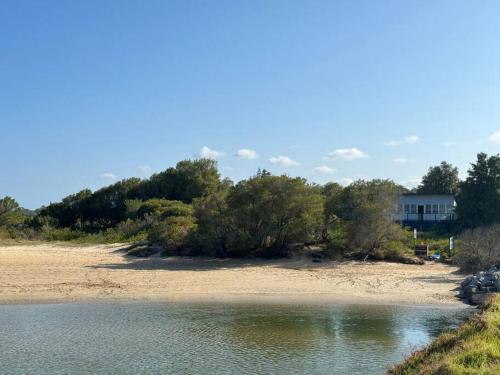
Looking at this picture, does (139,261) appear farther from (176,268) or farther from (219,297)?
(219,297)

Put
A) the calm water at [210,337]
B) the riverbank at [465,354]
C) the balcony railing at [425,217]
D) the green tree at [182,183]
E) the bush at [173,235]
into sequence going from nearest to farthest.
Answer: the riverbank at [465,354]
the calm water at [210,337]
the bush at [173,235]
the balcony railing at [425,217]
the green tree at [182,183]

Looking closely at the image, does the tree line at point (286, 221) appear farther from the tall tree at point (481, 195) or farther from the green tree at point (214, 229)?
the tall tree at point (481, 195)

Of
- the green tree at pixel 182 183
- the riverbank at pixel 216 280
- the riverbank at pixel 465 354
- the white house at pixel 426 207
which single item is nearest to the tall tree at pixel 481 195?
the white house at pixel 426 207

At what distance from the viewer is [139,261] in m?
28.4

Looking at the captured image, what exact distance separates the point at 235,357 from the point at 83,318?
19.5 ft

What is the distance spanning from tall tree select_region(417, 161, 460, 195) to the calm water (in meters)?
50.8

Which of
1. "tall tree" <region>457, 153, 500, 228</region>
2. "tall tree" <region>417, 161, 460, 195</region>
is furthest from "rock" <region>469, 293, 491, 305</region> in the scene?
"tall tree" <region>417, 161, 460, 195</region>

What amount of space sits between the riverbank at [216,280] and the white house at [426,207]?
25.4 meters

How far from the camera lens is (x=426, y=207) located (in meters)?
53.7

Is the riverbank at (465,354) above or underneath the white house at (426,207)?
underneath

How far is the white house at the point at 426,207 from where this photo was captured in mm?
53344

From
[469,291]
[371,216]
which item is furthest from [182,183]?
[469,291]

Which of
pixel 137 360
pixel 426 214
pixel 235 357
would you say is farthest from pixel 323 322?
pixel 426 214

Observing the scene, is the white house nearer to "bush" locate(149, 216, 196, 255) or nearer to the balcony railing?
the balcony railing
